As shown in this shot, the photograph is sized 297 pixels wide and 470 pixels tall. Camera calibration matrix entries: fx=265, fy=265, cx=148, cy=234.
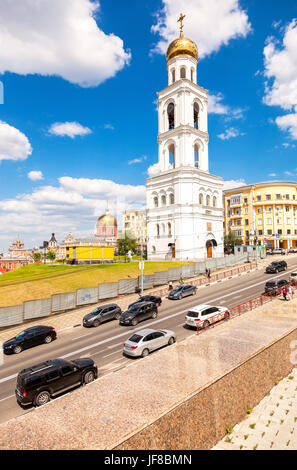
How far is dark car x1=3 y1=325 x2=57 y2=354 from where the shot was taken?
19.5 metres

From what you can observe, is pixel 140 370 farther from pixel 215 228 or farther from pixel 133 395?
pixel 215 228

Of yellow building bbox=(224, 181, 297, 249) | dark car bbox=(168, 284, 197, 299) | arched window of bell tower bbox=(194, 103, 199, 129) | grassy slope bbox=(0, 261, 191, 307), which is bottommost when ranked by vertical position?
dark car bbox=(168, 284, 197, 299)

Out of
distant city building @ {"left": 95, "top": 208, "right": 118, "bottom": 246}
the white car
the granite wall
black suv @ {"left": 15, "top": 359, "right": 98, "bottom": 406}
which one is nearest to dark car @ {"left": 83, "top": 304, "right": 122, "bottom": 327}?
the white car

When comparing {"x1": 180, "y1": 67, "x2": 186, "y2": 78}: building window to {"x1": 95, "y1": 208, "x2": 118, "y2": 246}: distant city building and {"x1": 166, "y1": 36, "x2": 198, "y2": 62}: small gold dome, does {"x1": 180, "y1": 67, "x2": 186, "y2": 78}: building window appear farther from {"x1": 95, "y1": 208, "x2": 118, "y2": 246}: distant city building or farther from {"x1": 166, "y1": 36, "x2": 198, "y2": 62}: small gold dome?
{"x1": 95, "y1": 208, "x2": 118, "y2": 246}: distant city building

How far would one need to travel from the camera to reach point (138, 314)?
76.7ft

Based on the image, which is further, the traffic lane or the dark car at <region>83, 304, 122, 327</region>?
the dark car at <region>83, 304, 122, 327</region>

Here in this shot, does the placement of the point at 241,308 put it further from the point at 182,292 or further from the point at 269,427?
the point at 269,427

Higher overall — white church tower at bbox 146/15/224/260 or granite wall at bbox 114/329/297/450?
white church tower at bbox 146/15/224/260

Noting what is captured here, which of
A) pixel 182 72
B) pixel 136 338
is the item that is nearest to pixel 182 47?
pixel 182 72

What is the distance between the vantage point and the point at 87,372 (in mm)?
13367

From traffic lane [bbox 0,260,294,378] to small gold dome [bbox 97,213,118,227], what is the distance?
91370 mm

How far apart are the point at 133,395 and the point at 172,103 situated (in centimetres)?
6152

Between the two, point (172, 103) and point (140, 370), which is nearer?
point (140, 370)
